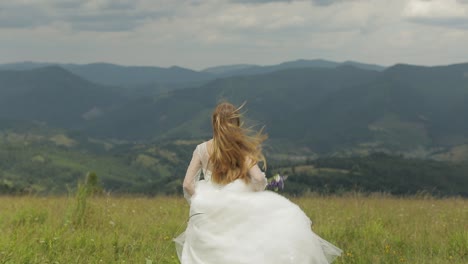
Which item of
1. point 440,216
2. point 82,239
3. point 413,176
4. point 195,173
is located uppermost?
point 195,173

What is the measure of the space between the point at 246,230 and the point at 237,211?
208 millimetres

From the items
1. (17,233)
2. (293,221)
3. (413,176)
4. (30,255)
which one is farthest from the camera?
(413,176)

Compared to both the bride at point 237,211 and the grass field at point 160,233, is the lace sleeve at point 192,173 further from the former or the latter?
the grass field at point 160,233

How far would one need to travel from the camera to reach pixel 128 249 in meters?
7.78

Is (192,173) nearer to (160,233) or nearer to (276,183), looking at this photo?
(276,183)

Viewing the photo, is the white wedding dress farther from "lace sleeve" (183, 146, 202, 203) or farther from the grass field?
the grass field

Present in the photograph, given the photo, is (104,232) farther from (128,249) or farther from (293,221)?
(293,221)

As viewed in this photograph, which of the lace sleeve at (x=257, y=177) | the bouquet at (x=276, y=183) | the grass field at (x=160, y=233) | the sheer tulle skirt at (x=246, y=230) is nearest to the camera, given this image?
the sheer tulle skirt at (x=246, y=230)

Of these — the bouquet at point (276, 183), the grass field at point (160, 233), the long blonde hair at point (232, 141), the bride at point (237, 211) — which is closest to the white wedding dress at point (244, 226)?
the bride at point (237, 211)

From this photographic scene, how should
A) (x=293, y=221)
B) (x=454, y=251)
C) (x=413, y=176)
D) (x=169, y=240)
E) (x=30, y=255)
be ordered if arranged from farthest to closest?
(x=413, y=176), (x=169, y=240), (x=454, y=251), (x=30, y=255), (x=293, y=221)

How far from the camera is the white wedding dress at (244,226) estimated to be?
528 centimetres

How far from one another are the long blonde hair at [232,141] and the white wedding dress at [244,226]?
0.50 ft

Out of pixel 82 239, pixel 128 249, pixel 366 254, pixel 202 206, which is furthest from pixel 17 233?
pixel 366 254

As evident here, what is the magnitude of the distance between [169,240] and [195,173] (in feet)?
11.0
